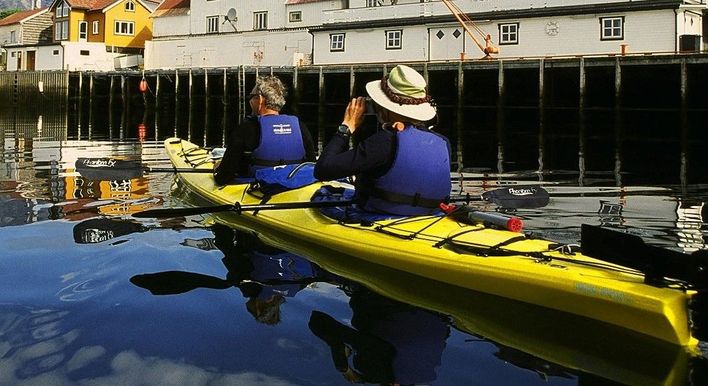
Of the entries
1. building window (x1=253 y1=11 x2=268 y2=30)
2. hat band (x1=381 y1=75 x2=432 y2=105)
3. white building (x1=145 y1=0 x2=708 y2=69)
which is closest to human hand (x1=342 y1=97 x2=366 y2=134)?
hat band (x1=381 y1=75 x2=432 y2=105)

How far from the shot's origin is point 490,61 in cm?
2944

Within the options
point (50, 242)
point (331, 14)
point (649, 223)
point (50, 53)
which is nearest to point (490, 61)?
point (331, 14)

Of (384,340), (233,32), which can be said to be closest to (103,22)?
(233,32)

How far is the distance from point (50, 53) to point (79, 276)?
56746 millimetres

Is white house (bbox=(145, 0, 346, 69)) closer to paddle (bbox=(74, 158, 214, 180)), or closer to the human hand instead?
paddle (bbox=(74, 158, 214, 180))

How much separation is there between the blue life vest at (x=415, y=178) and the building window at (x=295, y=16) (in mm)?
40777

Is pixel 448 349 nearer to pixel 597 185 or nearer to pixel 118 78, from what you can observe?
pixel 597 185

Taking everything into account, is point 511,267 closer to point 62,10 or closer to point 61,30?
point 61,30

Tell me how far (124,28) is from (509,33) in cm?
3582

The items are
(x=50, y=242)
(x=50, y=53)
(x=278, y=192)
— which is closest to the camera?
(x=50, y=242)

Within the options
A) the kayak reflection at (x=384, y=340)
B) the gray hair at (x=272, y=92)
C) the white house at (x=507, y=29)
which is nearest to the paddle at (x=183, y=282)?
the kayak reflection at (x=384, y=340)

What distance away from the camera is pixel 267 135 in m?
8.15

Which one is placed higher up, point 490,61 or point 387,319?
point 490,61

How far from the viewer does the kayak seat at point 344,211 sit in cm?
→ 614
